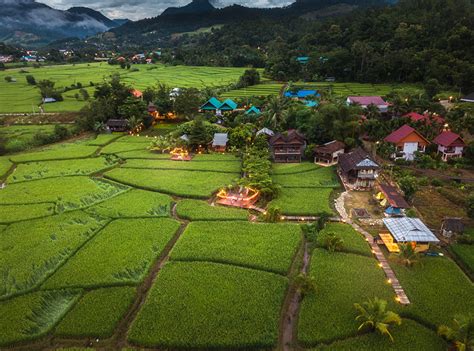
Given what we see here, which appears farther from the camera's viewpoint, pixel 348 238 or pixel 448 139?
pixel 448 139

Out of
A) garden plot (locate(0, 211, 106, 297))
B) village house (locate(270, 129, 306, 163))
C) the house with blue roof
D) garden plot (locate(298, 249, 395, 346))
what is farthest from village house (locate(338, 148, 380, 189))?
the house with blue roof

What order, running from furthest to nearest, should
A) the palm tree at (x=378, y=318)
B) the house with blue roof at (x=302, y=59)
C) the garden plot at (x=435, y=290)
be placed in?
the house with blue roof at (x=302, y=59) → the garden plot at (x=435, y=290) → the palm tree at (x=378, y=318)

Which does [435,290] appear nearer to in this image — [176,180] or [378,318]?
[378,318]

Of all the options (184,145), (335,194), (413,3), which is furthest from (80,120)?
(413,3)

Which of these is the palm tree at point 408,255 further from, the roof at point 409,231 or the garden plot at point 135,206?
the garden plot at point 135,206

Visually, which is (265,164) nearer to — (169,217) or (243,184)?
(243,184)

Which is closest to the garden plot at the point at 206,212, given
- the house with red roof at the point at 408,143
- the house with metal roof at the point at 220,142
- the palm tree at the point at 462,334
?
the palm tree at the point at 462,334

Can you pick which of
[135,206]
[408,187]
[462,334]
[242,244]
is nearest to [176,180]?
[135,206]
